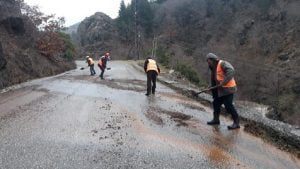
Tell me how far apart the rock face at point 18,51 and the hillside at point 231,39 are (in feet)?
33.3

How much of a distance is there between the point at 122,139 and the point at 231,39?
193 feet

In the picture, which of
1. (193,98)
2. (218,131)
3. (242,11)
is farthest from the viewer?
(242,11)

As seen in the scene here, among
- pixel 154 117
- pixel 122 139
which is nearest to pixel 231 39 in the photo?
pixel 154 117

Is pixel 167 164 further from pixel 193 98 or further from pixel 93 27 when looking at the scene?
pixel 93 27

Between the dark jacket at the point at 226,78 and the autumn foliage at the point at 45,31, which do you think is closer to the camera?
the dark jacket at the point at 226,78

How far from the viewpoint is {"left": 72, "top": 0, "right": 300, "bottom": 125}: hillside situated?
4322cm

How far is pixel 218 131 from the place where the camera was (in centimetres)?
961

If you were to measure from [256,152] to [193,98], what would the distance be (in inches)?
315

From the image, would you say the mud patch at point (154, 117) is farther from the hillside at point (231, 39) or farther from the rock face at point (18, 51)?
the rock face at point (18, 51)

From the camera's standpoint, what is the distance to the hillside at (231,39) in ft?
142

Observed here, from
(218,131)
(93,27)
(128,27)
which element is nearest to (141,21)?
(128,27)

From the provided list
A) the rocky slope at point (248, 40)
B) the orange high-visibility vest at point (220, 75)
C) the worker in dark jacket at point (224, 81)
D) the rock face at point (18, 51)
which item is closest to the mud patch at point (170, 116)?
the worker in dark jacket at point (224, 81)

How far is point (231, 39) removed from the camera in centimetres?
6500

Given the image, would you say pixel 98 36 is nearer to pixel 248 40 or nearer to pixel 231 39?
pixel 231 39
